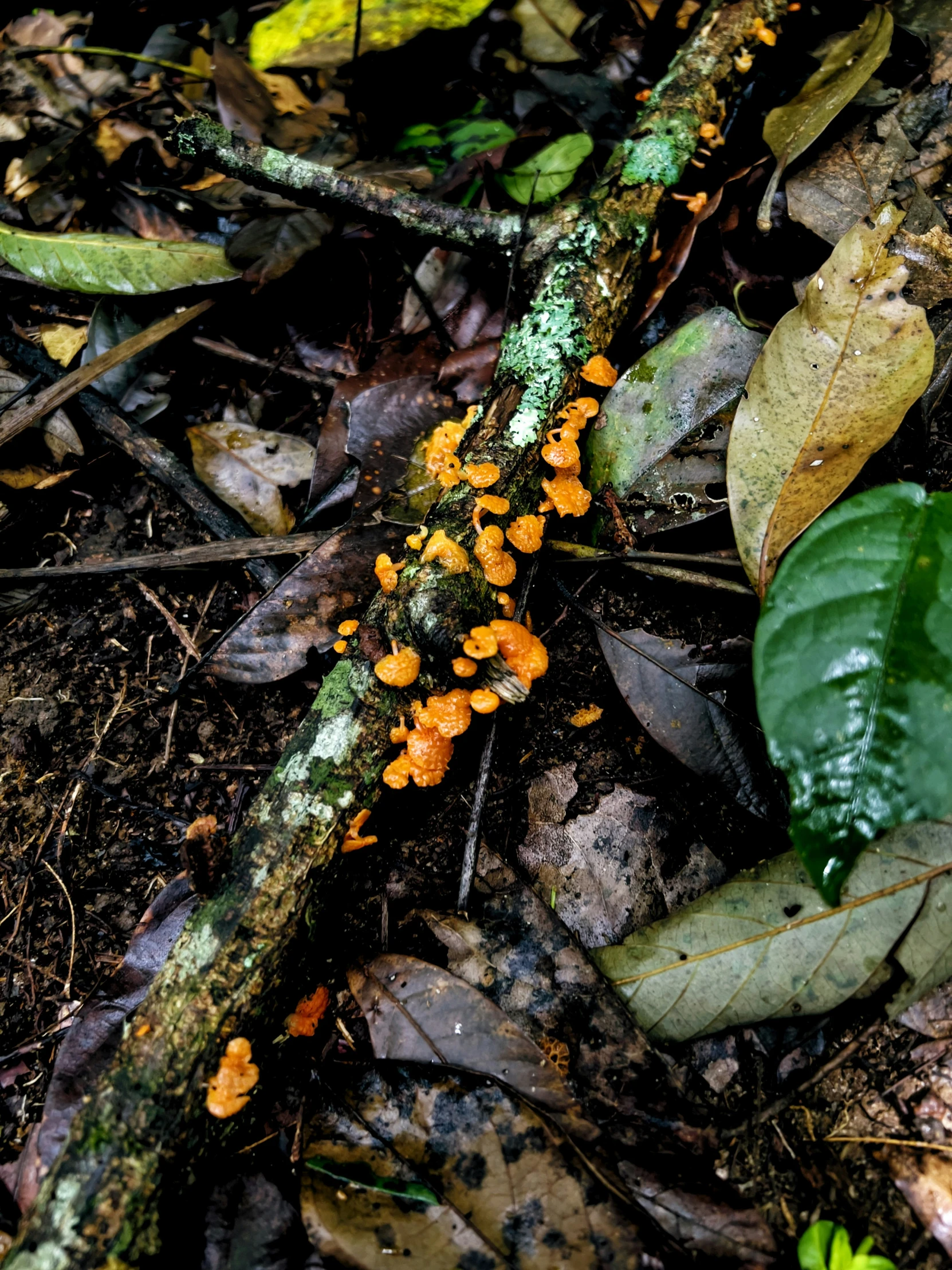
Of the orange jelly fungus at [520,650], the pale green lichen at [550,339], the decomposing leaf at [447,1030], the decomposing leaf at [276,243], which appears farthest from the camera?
the decomposing leaf at [276,243]

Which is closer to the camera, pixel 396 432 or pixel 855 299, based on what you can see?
pixel 855 299

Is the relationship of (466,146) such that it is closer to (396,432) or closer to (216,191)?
(216,191)

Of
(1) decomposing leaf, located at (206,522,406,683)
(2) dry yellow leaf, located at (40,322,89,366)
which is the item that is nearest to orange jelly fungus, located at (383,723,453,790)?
(1) decomposing leaf, located at (206,522,406,683)

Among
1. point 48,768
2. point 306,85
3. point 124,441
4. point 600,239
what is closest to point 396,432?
point 600,239

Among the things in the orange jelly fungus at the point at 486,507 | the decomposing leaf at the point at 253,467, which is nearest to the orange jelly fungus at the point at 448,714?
the orange jelly fungus at the point at 486,507

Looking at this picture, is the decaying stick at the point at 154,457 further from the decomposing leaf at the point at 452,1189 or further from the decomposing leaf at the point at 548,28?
the decomposing leaf at the point at 548,28
